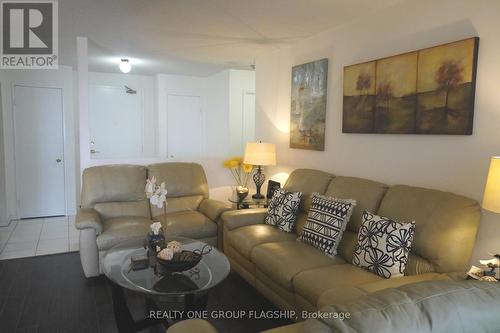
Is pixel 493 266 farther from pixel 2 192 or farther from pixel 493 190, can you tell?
pixel 2 192

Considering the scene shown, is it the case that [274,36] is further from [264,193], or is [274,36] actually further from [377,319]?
[377,319]

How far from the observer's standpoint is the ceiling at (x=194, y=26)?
9.37ft

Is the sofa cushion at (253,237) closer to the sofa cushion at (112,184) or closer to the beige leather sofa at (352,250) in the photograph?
the beige leather sofa at (352,250)

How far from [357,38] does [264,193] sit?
2348 millimetres

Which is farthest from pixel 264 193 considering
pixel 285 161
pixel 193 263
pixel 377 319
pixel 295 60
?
pixel 377 319

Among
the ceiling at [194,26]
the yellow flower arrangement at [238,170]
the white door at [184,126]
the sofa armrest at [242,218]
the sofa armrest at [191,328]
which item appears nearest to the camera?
the sofa armrest at [191,328]

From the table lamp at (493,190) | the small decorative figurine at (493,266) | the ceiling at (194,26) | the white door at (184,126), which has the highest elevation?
the ceiling at (194,26)

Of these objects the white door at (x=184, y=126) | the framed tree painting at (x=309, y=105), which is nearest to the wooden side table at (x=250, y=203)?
the framed tree painting at (x=309, y=105)

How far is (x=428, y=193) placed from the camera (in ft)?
7.72

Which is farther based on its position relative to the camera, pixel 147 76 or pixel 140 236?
pixel 147 76

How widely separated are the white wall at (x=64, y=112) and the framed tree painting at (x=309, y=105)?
3.70 meters

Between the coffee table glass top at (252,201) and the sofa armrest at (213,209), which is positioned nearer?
the sofa armrest at (213,209)

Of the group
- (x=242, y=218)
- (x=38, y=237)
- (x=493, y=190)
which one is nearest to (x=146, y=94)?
(x=38, y=237)

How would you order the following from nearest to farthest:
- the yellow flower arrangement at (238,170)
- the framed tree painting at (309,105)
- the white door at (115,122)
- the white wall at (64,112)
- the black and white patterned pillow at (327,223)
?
the black and white patterned pillow at (327,223), the framed tree painting at (309,105), the yellow flower arrangement at (238,170), the white wall at (64,112), the white door at (115,122)
